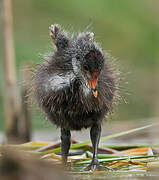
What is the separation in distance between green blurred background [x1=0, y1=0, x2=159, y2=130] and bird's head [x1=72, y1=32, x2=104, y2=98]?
7340 mm

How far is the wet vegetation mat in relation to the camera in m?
5.62

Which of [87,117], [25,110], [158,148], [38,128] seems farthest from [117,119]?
[87,117]

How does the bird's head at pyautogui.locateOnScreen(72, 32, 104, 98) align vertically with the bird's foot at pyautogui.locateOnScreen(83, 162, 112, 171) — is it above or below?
above

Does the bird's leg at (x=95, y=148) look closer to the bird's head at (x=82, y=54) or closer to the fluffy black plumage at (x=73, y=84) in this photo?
the fluffy black plumage at (x=73, y=84)

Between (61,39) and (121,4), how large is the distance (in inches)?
328

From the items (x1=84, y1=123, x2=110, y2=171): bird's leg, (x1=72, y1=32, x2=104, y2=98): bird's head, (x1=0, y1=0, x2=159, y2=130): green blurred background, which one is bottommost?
(x1=84, y1=123, x2=110, y2=171): bird's leg

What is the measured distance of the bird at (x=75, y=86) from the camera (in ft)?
19.8

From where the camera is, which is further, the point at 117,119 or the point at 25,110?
the point at 117,119

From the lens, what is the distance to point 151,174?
543 cm

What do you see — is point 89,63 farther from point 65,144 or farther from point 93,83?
point 65,144

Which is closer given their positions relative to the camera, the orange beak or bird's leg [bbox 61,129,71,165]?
the orange beak

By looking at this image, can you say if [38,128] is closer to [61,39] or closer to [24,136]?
[24,136]

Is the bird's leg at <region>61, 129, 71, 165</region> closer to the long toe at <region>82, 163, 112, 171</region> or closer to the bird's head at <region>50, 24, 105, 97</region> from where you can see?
the long toe at <region>82, 163, 112, 171</region>

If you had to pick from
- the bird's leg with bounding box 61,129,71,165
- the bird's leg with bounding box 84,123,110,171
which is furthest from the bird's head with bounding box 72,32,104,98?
the bird's leg with bounding box 61,129,71,165
